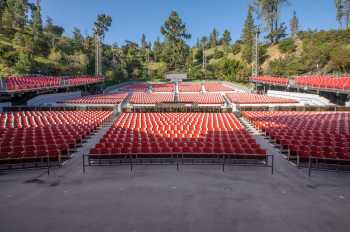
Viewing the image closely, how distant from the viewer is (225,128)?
722 inches

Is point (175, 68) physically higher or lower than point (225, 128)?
higher

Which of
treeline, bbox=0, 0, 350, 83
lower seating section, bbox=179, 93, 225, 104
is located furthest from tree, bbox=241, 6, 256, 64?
lower seating section, bbox=179, 93, 225, 104

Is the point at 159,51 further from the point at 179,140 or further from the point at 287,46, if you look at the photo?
the point at 179,140

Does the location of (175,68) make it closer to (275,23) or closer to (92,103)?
(275,23)

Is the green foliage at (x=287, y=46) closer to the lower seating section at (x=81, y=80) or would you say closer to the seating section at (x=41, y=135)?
the lower seating section at (x=81, y=80)

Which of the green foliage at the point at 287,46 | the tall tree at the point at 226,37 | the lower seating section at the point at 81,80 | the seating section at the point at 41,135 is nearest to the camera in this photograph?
the seating section at the point at 41,135

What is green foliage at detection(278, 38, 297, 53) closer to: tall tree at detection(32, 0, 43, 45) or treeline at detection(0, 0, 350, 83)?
treeline at detection(0, 0, 350, 83)

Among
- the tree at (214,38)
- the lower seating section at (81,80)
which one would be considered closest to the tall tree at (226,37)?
the tree at (214,38)


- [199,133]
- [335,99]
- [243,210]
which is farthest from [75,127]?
[335,99]

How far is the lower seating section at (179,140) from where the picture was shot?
12422 millimetres

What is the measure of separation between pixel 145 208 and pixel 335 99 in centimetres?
3200

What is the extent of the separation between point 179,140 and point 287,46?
72.4 meters

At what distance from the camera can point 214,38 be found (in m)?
126

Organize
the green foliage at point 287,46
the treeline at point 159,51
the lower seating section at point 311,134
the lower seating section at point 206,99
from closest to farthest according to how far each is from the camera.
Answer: the lower seating section at point 311,134 → the lower seating section at point 206,99 → the treeline at point 159,51 → the green foliage at point 287,46
